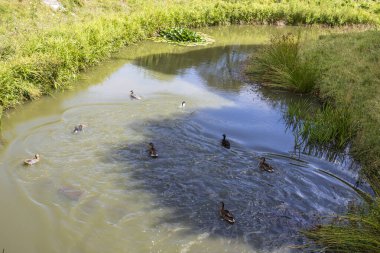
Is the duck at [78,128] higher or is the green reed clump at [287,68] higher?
the green reed clump at [287,68]

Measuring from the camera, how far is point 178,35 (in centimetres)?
1981

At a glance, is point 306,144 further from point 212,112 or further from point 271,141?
point 212,112

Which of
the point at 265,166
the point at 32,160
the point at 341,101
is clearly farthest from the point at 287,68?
the point at 32,160

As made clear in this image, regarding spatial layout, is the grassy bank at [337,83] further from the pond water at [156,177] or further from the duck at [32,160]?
the duck at [32,160]

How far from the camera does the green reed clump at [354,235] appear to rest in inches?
199

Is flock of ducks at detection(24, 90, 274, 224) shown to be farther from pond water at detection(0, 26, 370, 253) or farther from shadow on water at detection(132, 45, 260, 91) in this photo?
shadow on water at detection(132, 45, 260, 91)

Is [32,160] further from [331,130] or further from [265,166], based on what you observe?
[331,130]

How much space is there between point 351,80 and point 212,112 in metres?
4.24

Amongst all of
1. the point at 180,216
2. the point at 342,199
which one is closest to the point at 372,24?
the point at 342,199

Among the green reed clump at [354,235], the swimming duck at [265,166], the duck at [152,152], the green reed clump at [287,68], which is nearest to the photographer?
the green reed clump at [354,235]

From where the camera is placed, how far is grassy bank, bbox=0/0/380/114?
10.9m

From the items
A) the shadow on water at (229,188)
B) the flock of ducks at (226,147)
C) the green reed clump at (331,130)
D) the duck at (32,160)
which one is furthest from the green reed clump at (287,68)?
the duck at (32,160)

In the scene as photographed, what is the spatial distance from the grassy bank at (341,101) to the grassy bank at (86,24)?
6008mm

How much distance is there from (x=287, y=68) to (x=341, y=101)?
2906mm
